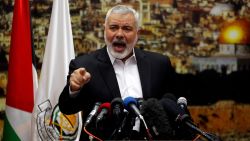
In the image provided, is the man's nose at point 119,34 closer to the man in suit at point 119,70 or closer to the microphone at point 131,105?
the man in suit at point 119,70

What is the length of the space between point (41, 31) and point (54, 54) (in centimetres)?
44

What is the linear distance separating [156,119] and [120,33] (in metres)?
0.95

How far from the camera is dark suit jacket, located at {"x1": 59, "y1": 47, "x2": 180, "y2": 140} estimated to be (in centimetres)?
251

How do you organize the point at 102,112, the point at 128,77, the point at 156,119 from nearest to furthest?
the point at 156,119, the point at 102,112, the point at 128,77

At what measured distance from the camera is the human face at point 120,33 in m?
2.66

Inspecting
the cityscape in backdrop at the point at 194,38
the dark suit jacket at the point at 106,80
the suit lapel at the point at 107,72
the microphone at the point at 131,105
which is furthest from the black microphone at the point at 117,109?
the cityscape in backdrop at the point at 194,38

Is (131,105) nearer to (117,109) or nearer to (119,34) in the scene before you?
(117,109)

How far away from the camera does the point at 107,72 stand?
2.72 m

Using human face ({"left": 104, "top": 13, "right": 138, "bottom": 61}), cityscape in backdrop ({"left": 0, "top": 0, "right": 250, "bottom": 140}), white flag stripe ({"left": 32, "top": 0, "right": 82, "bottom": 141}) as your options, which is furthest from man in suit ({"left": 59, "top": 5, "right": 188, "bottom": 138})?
cityscape in backdrop ({"left": 0, "top": 0, "right": 250, "bottom": 140})

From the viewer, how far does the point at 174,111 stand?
1987 millimetres

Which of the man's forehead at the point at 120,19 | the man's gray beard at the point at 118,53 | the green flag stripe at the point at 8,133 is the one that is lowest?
the green flag stripe at the point at 8,133

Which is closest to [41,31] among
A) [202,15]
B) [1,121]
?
[1,121]

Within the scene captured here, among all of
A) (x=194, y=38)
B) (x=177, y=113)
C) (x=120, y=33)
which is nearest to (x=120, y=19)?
(x=120, y=33)

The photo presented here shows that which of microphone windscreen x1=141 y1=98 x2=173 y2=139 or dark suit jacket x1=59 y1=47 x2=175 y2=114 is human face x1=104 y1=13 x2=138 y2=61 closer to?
dark suit jacket x1=59 y1=47 x2=175 y2=114
